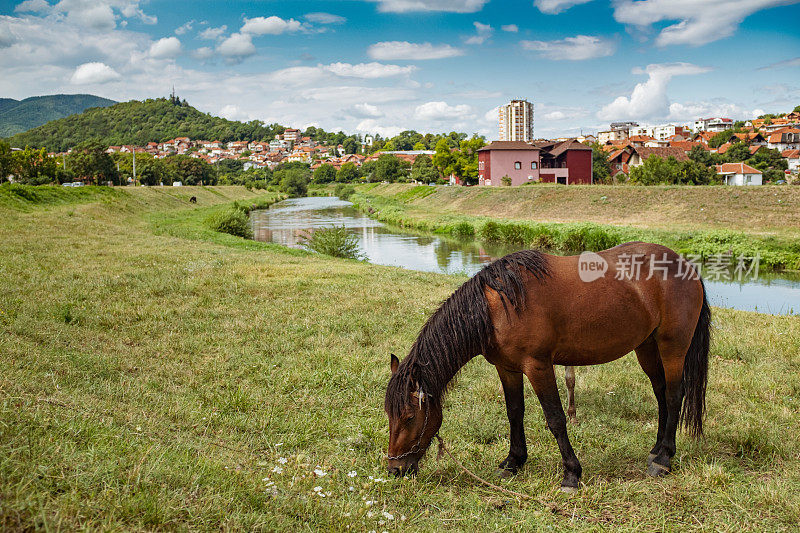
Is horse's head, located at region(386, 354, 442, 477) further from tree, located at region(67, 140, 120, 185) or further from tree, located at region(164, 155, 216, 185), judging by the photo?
tree, located at region(164, 155, 216, 185)

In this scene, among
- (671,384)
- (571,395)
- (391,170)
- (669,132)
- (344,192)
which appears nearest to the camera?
(671,384)

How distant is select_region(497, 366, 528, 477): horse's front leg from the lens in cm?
407

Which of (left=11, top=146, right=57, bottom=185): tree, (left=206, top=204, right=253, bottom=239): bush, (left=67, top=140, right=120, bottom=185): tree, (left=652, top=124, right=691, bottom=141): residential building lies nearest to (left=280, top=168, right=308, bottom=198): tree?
(left=67, top=140, right=120, bottom=185): tree

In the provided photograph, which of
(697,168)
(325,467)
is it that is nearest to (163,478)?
(325,467)

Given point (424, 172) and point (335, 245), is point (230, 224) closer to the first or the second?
point (335, 245)

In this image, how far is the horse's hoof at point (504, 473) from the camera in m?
4.00

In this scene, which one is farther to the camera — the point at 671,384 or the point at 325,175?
the point at 325,175

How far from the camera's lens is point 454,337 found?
3840mm

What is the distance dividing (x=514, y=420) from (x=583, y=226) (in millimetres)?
24647

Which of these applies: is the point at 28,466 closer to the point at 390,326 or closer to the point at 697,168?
the point at 390,326

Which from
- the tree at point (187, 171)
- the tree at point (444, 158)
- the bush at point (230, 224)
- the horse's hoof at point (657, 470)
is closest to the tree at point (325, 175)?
the tree at point (187, 171)

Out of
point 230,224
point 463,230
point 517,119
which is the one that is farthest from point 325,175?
point 230,224

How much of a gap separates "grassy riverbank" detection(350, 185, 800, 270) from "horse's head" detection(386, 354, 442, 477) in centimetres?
2052

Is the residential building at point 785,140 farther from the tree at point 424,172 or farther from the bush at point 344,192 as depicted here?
the bush at point 344,192
